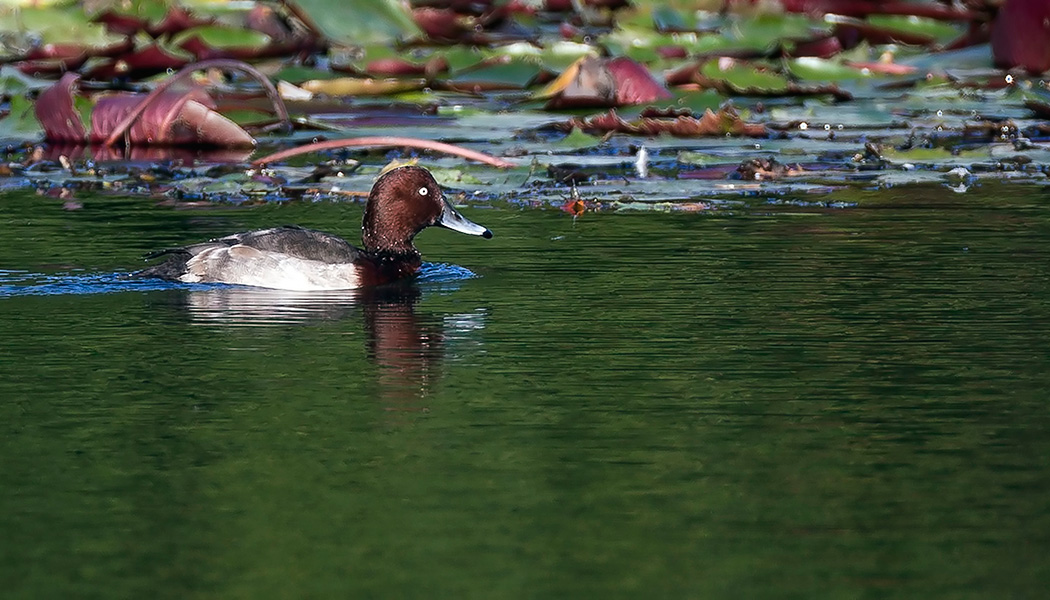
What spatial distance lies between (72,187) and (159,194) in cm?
68

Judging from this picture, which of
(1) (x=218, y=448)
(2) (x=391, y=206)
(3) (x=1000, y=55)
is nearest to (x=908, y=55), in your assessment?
(3) (x=1000, y=55)

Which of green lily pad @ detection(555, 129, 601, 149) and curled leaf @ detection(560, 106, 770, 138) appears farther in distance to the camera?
curled leaf @ detection(560, 106, 770, 138)

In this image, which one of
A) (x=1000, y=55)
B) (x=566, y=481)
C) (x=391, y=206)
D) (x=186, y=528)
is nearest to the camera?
(x=186, y=528)

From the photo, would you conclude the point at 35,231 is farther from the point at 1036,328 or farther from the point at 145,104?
the point at 1036,328

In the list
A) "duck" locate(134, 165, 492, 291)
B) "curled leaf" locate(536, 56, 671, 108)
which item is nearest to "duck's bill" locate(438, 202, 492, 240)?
"duck" locate(134, 165, 492, 291)

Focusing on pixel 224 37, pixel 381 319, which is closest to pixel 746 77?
pixel 224 37

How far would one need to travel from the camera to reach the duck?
964 centimetres

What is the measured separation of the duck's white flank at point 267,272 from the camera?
975cm

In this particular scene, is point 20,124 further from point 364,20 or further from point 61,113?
point 364,20

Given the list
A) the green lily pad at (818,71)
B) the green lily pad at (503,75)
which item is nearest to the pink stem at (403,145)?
the green lily pad at (503,75)

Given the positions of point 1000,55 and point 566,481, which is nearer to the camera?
point 566,481

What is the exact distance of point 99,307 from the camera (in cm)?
895

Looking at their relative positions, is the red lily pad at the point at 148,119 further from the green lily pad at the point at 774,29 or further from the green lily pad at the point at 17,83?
the green lily pad at the point at 774,29

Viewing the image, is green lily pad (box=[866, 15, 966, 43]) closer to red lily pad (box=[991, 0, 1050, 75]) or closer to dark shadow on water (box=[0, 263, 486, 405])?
red lily pad (box=[991, 0, 1050, 75])
